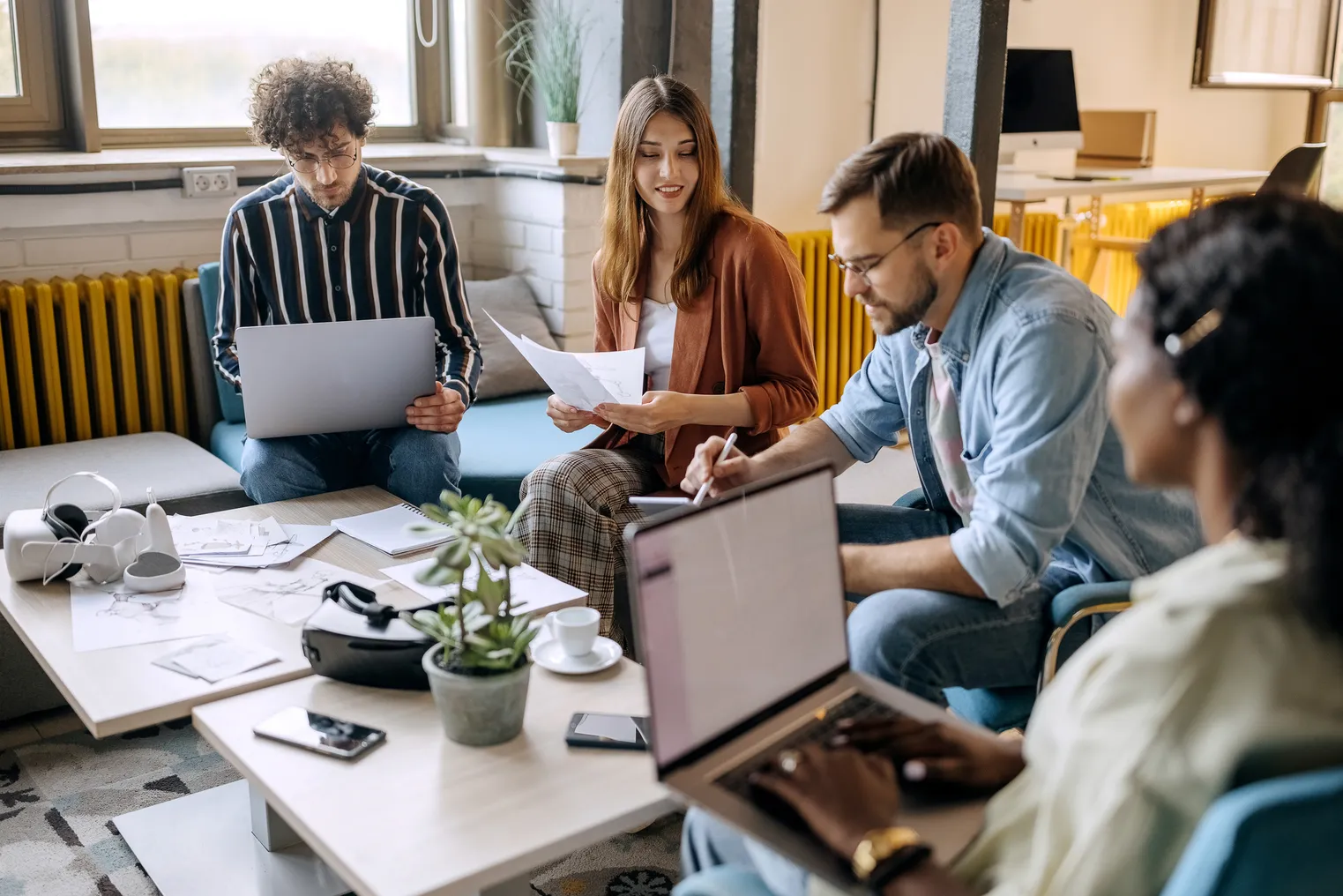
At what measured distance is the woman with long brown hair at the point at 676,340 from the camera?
2.34m

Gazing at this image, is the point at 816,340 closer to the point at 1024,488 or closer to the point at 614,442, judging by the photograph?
the point at 614,442

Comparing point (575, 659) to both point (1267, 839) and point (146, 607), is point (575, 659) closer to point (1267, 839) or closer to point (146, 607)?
point (146, 607)

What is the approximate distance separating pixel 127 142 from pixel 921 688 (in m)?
2.70

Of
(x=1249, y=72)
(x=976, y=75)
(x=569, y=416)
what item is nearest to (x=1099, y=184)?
(x=976, y=75)

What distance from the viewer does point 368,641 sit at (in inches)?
61.9

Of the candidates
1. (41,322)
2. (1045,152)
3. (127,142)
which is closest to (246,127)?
(127,142)

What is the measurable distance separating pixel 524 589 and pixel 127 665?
0.55 meters

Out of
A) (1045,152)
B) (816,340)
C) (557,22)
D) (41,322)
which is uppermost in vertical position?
(557,22)

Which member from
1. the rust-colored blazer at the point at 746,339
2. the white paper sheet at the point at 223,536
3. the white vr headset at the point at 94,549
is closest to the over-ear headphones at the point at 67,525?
the white vr headset at the point at 94,549

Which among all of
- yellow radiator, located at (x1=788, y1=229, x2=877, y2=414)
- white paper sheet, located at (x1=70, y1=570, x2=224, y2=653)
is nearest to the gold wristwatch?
white paper sheet, located at (x1=70, y1=570, x2=224, y2=653)

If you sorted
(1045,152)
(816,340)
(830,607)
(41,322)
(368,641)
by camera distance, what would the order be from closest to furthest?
(830,607), (368,641), (41,322), (816,340), (1045,152)

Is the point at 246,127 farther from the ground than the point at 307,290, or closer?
farther from the ground

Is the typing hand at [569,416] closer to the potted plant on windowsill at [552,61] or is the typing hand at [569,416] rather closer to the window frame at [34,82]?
the potted plant on windowsill at [552,61]

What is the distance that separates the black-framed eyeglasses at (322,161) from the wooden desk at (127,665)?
0.90 m
